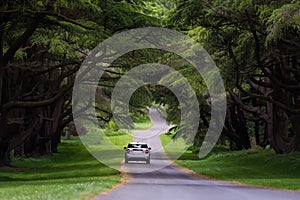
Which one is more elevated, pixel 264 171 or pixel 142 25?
pixel 142 25

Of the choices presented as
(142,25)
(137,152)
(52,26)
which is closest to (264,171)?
(137,152)

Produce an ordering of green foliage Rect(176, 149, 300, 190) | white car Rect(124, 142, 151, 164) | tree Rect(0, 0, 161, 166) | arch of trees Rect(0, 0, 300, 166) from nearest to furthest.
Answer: tree Rect(0, 0, 161, 166) < arch of trees Rect(0, 0, 300, 166) < green foliage Rect(176, 149, 300, 190) < white car Rect(124, 142, 151, 164)

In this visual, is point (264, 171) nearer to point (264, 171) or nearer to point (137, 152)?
point (264, 171)

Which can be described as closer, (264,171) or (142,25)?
(142,25)

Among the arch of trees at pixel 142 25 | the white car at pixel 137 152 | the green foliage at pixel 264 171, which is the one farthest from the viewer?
the white car at pixel 137 152

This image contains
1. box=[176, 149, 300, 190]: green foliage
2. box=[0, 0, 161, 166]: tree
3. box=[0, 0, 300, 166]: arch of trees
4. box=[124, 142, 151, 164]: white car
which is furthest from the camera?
box=[124, 142, 151, 164]: white car

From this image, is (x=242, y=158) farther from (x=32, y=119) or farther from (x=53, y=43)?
(x=53, y=43)

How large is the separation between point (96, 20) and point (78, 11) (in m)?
1.13

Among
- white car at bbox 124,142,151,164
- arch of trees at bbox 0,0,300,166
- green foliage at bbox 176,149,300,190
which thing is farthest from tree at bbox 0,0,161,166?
white car at bbox 124,142,151,164

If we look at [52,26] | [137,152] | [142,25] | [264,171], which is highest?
[52,26]

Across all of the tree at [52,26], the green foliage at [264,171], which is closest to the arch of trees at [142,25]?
the tree at [52,26]

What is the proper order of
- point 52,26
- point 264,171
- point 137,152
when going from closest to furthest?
point 52,26, point 264,171, point 137,152

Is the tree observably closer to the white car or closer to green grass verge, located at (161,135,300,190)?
green grass verge, located at (161,135,300,190)

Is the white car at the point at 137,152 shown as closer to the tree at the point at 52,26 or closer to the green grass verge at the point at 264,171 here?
the green grass verge at the point at 264,171
